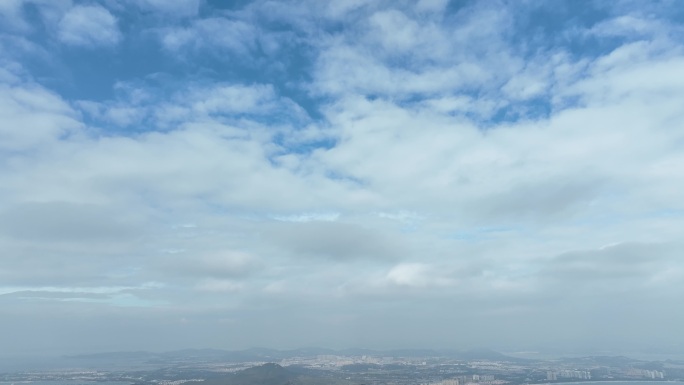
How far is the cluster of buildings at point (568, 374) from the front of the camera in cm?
11112

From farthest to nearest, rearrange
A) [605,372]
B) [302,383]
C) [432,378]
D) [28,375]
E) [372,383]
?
[28,375], [605,372], [432,378], [372,383], [302,383]

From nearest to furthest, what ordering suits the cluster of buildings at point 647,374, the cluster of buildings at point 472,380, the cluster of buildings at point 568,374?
the cluster of buildings at point 472,380
the cluster of buildings at point 647,374
the cluster of buildings at point 568,374

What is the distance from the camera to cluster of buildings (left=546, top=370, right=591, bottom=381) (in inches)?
4375

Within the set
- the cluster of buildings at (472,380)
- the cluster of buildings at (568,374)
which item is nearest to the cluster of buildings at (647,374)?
the cluster of buildings at (568,374)

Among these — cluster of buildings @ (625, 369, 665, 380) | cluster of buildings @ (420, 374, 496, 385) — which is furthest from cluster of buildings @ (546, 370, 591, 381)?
cluster of buildings @ (420, 374, 496, 385)

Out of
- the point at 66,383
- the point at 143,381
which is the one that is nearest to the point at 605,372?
the point at 143,381

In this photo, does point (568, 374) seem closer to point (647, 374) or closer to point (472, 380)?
point (647, 374)

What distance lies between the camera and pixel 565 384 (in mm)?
100562

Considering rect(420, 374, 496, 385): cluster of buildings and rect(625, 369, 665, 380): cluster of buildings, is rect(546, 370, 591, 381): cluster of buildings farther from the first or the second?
rect(420, 374, 496, 385): cluster of buildings

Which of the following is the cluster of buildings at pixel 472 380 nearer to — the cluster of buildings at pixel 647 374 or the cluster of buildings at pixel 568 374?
the cluster of buildings at pixel 568 374

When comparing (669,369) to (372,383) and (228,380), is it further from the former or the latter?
(228,380)

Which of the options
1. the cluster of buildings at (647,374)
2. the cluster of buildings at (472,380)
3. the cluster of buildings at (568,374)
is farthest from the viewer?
the cluster of buildings at (568,374)

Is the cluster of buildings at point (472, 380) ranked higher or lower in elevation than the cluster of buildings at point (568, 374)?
lower

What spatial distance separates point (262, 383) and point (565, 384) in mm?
63000
